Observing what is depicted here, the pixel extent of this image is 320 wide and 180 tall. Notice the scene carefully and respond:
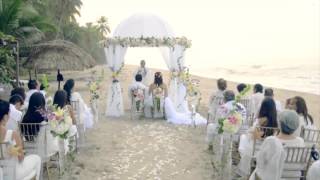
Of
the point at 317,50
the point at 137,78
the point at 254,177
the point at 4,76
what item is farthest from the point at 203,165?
the point at 317,50

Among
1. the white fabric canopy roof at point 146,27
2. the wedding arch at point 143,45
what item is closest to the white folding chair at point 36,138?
the wedding arch at point 143,45

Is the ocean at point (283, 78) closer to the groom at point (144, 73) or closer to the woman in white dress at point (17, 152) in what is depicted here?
the groom at point (144, 73)

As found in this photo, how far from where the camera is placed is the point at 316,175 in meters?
4.55

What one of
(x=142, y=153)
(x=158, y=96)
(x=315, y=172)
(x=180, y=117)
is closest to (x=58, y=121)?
(x=142, y=153)

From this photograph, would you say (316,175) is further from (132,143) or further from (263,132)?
(132,143)

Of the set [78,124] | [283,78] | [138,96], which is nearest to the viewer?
[78,124]

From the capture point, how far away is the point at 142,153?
28.9ft

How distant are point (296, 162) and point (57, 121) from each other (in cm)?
317

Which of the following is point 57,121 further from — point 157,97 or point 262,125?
point 157,97

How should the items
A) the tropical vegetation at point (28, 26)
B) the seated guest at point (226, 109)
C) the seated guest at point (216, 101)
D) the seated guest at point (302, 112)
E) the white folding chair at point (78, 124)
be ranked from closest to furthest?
1. the seated guest at point (302, 112)
2. the seated guest at point (226, 109)
3. the white folding chair at point (78, 124)
4. the seated guest at point (216, 101)
5. the tropical vegetation at point (28, 26)

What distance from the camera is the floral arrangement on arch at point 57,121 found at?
6000 millimetres

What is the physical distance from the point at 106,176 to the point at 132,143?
252 centimetres

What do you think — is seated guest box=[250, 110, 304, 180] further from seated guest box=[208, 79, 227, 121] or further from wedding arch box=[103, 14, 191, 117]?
wedding arch box=[103, 14, 191, 117]

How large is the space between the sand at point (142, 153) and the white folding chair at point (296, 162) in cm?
219
